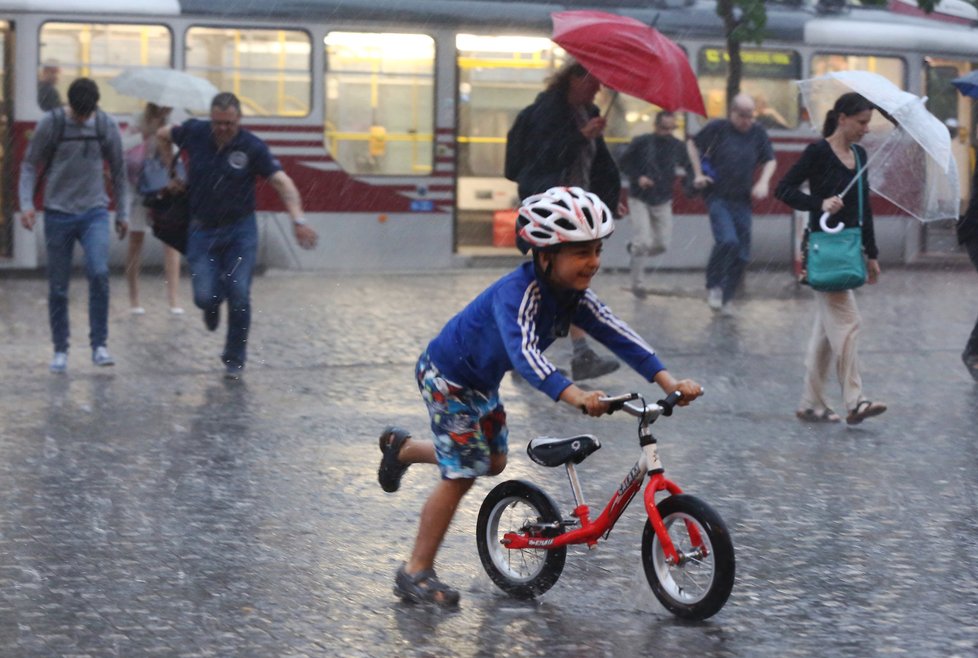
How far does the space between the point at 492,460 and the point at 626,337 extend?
0.60 meters

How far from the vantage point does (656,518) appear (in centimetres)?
526

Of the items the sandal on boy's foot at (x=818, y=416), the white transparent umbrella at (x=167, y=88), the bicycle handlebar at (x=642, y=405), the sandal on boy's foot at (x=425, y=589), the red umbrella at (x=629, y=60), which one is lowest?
the sandal on boy's foot at (x=818, y=416)

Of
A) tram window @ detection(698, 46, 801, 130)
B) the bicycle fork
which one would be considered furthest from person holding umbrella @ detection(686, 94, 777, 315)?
the bicycle fork

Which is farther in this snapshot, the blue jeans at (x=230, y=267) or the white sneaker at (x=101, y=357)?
the white sneaker at (x=101, y=357)

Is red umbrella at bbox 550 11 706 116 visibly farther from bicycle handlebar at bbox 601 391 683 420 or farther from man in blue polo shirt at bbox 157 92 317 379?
Answer: bicycle handlebar at bbox 601 391 683 420

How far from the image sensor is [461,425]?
5.43 m

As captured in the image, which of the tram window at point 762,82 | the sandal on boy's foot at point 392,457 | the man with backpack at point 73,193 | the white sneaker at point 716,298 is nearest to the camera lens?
the sandal on boy's foot at point 392,457

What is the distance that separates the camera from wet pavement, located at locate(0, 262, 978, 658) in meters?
5.18

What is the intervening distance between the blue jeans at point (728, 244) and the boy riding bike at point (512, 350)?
9.24m

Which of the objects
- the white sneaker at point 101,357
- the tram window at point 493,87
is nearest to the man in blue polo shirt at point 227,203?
the white sneaker at point 101,357

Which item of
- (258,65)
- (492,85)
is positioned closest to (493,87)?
(492,85)

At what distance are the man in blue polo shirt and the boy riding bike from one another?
16.5ft

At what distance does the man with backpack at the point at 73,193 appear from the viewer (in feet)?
35.2

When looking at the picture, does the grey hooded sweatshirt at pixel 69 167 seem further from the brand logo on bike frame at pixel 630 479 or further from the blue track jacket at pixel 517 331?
the brand logo on bike frame at pixel 630 479
